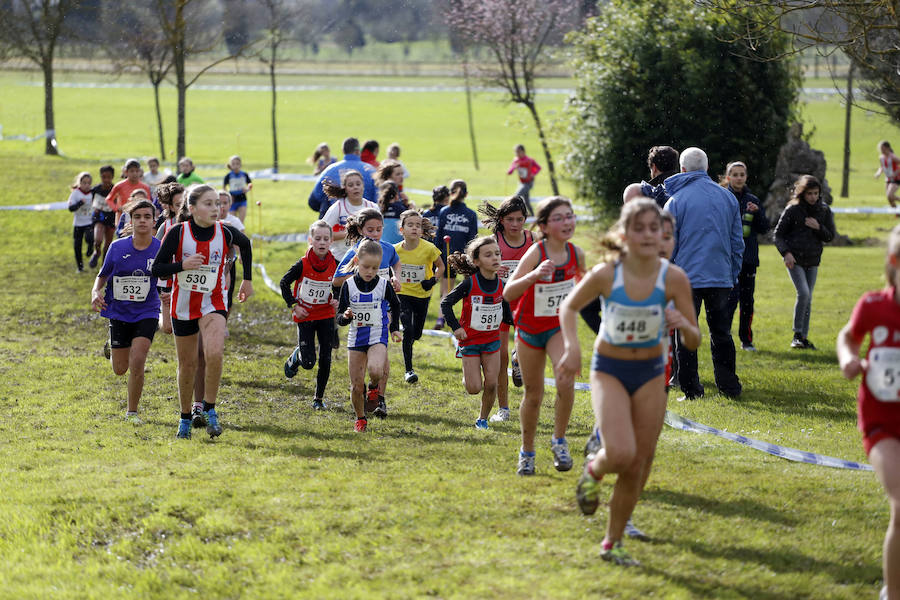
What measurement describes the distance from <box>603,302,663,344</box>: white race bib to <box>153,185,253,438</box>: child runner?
13.5 feet

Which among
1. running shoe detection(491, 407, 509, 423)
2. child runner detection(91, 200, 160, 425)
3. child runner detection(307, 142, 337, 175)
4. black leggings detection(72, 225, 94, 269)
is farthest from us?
child runner detection(307, 142, 337, 175)

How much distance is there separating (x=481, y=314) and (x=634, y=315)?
146 inches

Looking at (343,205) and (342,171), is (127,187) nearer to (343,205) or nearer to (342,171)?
(342,171)

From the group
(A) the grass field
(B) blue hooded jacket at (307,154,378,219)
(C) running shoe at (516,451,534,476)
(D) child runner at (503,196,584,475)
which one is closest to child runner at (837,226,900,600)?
(A) the grass field

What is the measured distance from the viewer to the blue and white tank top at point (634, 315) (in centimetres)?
580

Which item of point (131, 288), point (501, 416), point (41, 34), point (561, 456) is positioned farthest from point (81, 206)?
point (41, 34)

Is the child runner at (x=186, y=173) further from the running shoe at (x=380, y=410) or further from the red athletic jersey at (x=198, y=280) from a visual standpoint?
the red athletic jersey at (x=198, y=280)

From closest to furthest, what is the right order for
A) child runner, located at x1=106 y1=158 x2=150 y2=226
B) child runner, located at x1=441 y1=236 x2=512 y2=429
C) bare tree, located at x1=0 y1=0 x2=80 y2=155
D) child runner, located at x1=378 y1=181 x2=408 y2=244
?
child runner, located at x1=441 y1=236 x2=512 y2=429, child runner, located at x1=378 y1=181 x2=408 y2=244, child runner, located at x1=106 y1=158 x2=150 y2=226, bare tree, located at x1=0 y1=0 x2=80 y2=155

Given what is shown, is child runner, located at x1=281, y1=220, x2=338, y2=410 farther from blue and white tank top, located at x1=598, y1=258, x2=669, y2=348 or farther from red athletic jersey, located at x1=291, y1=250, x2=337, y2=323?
blue and white tank top, located at x1=598, y1=258, x2=669, y2=348

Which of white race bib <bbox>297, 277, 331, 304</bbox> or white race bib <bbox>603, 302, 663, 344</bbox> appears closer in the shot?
white race bib <bbox>603, 302, 663, 344</bbox>

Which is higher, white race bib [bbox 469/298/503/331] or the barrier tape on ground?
white race bib [bbox 469/298/503/331]

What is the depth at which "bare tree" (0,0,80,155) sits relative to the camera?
38062 mm

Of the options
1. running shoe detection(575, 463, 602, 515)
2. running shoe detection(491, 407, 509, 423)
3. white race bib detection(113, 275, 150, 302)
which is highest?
white race bib detection(113, 275, 150, 302)

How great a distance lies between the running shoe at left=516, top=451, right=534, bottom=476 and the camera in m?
7.77
